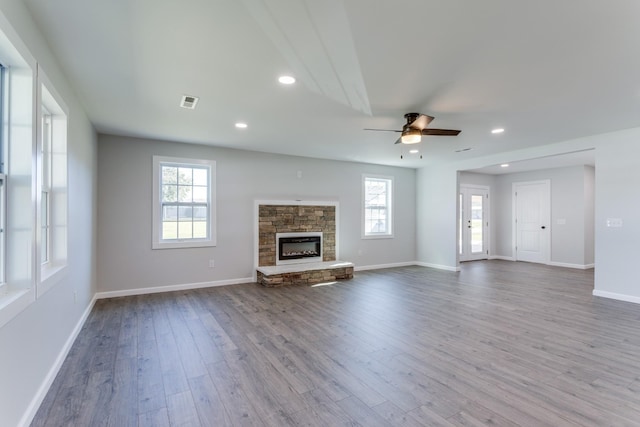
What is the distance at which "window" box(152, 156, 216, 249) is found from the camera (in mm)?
5176

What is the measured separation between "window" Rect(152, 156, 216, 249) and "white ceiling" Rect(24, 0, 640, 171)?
993mm

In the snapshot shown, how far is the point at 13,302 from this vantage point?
1.74 m

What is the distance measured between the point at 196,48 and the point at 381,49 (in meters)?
1.37

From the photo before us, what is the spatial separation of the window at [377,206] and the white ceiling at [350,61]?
3.15m

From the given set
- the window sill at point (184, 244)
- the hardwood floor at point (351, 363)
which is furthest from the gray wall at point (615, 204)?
the window sill at point (184, 244)

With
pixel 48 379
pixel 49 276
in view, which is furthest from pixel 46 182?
pixel 48 379

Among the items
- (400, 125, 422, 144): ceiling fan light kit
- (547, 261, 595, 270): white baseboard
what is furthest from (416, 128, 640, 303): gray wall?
(547, 261, 595, 270): white baseboard

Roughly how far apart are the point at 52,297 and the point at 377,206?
6217 millimetres

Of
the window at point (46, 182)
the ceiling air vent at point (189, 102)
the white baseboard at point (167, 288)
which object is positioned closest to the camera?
the window at point (46, 182)

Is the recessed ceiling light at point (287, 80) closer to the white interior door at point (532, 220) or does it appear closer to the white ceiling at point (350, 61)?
the white ceiling at point (350, 61)

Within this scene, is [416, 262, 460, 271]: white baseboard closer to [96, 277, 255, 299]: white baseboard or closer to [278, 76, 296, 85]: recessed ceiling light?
[96, 277, 255, 299]: white baseboard

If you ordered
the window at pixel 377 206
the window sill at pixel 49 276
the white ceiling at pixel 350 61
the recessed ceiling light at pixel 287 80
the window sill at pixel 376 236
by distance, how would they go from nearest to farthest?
the white ceiling at pixel 350 61
the window sill at pixel 49 276
the recessed ceiling light at pixel 287 80
the window sill at pixel 376 236
the window at pixel 377 206

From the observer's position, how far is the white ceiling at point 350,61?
1.98 metres

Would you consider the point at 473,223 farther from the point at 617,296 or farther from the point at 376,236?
the point at 617,296
